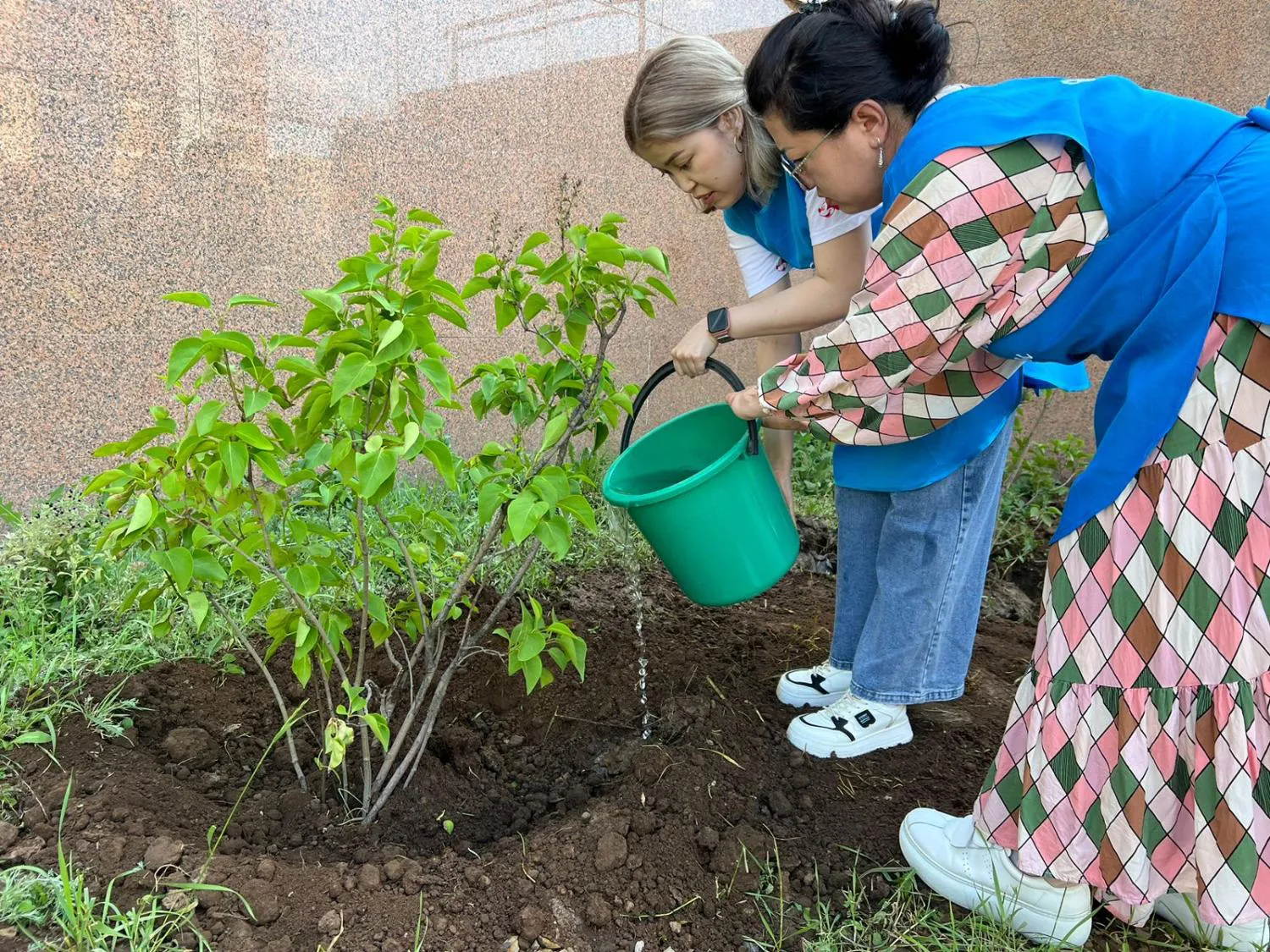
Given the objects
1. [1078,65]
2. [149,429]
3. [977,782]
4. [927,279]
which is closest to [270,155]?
[149,429]

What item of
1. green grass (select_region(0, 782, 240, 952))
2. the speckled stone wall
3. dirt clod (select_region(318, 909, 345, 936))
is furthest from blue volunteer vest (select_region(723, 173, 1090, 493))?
the speckled stone wall

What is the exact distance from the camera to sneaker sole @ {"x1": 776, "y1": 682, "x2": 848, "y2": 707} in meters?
2.09

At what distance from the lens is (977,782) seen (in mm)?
1863

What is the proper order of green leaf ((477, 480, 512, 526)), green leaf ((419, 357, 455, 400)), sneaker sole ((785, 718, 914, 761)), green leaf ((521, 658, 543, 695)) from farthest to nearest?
sneaker sole ((785, 718, 914, 761)) → green leaf ((521, 658, 543, 695)) → green leaf ((477, 480, 512, 526)) → green leaf ((419, 357, 455, 400))

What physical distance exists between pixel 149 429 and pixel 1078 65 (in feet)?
14.0

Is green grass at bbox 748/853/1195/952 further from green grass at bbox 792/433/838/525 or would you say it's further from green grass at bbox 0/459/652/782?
green grass at bbox 792/433/838/525

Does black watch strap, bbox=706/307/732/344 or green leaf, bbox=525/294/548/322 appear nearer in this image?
green leaf, bbox=525/294/548/322

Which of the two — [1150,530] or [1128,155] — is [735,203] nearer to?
[1128,155]

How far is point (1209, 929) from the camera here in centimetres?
144

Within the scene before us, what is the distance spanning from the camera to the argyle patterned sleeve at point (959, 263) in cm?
124

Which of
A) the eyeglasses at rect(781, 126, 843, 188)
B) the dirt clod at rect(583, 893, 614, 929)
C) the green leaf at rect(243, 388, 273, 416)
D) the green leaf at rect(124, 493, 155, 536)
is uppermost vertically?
the eyeglasses at rect(781, 126, 843, 188)

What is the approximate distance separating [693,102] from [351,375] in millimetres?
909

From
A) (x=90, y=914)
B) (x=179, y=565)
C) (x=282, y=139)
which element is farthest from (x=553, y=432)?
(x=282, y=139)

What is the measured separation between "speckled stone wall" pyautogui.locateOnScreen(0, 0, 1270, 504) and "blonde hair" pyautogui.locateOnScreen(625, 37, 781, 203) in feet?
4.88
